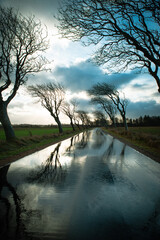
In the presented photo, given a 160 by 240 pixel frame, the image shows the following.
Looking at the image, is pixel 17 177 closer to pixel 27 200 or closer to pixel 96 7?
pixel 27 200

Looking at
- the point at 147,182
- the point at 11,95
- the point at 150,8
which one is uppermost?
the point at 150,8

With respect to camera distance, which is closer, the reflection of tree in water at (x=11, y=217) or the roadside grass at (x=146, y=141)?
the reflection of tree in water at (x=11, y=217)

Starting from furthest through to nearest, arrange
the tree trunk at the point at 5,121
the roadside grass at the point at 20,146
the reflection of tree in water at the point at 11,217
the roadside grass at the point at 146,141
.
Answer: the tree trunk at the point at 5,121, the roadside grass at the point at 146,141, the roadside grass at the point at 20,146, the reflection of tree in water at the point at 11,217

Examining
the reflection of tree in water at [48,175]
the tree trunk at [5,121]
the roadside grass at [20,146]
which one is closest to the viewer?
the reflection of tree in water at [48,175]

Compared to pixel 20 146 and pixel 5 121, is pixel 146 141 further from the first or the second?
pixel 5 121

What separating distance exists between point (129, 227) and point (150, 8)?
1003cm

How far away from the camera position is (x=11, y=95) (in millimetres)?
14672

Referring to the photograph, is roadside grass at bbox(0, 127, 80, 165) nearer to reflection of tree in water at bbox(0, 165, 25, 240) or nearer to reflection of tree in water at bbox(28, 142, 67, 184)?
reflection of tree in water at bbox(28, 142, 67, 184)

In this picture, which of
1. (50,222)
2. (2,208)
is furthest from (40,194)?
(50,222)

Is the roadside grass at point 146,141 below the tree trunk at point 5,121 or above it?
below

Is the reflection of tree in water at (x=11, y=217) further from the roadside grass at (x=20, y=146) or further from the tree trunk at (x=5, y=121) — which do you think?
the tree trunk at (x=5, y=121)

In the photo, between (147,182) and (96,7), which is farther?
(96,7)

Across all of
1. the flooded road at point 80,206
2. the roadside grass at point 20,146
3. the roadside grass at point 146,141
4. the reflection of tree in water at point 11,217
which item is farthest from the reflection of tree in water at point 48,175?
the roadside grass at point 146,141

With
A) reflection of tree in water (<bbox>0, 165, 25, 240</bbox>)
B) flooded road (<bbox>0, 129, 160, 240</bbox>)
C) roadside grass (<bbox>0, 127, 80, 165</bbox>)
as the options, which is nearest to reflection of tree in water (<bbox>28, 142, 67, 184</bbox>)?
flooded road (<bbox>0, 129, 160, 240</bbox>)
